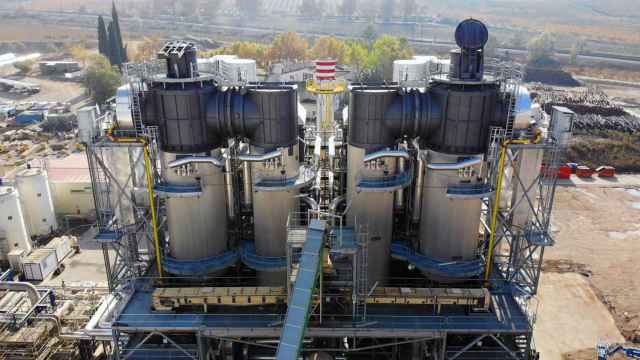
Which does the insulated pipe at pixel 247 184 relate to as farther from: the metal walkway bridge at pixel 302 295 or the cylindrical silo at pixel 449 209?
the cylindrical silo at pixel 449 209

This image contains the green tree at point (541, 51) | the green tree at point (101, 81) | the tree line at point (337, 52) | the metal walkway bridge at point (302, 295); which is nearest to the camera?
the metal walkway bridge at point (302, 295)

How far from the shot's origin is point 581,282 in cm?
3506

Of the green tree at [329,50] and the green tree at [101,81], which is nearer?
the green tree at [101,81]

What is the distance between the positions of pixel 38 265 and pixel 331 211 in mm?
21991

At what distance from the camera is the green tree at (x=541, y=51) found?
4984 inches

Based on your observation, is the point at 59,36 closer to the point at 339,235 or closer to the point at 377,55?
the point at 377,55

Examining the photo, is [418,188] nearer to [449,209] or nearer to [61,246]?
[449,209]

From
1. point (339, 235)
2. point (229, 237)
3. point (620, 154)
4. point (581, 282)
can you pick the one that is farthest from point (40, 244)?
point (620, 154)

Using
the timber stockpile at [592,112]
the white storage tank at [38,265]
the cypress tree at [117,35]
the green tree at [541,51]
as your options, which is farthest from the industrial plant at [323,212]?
the green tree at [541,51]

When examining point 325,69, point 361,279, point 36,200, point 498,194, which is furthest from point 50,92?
point 498,194

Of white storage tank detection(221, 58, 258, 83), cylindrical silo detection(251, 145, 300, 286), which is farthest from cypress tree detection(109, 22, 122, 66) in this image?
cylindrical silo detection(251, 145, 300, 286)

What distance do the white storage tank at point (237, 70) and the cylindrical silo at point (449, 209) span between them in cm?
1084

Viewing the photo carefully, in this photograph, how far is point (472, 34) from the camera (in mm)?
→ 22781

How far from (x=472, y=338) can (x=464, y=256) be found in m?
3.91
